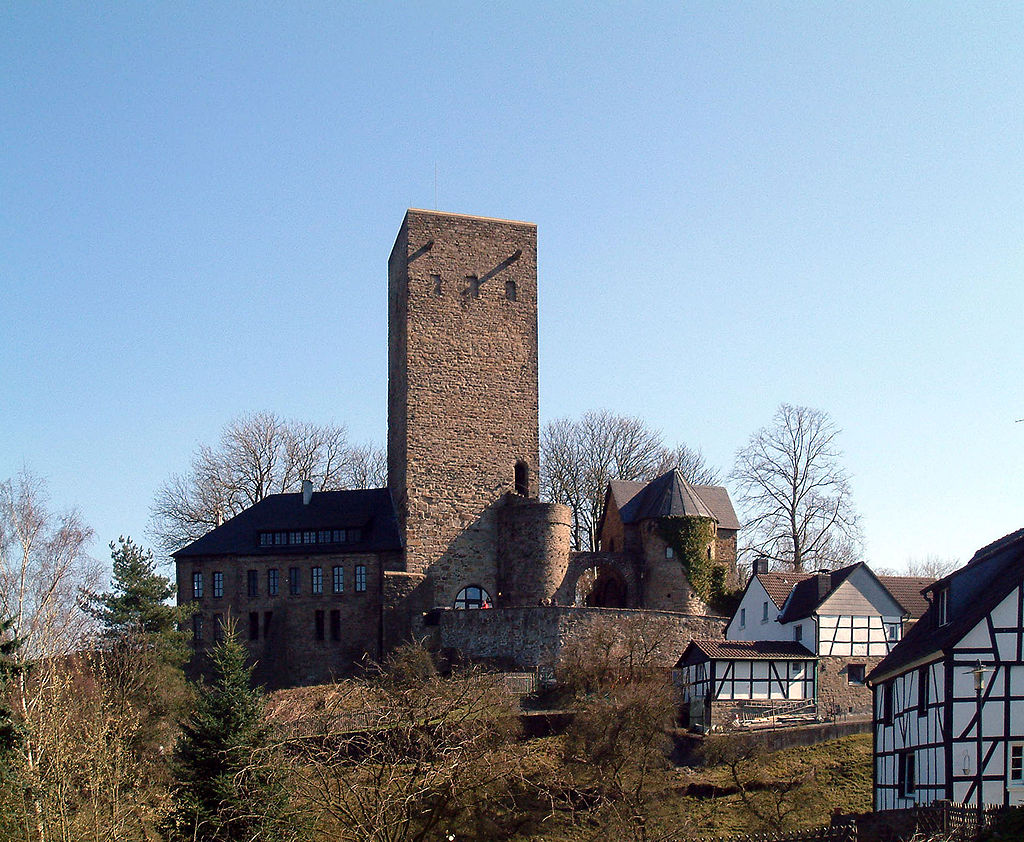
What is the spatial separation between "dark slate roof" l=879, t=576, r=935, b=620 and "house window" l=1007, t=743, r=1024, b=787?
A: 40.9 feet

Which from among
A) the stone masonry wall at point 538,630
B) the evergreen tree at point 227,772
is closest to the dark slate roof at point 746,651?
the stone masonry wall at point 538,630

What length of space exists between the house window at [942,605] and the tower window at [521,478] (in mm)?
19705

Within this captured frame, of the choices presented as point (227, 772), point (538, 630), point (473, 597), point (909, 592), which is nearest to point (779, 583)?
point (909, 592)

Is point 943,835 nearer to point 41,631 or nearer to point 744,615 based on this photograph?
point 41,631

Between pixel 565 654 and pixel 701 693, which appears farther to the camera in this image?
pixel 565 654

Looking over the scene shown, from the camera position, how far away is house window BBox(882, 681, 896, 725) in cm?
2423

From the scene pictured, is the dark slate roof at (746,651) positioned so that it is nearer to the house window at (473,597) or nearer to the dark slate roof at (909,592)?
the dark slate roof at (909,592)

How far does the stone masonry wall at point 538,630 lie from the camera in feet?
119

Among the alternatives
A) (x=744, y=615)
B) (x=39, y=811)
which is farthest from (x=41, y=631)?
(x=744, y=615)

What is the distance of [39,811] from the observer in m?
17.0

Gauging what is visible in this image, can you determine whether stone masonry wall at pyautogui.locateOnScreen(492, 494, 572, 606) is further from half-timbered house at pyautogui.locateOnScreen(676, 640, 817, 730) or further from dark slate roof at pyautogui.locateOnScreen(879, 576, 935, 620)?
dark slate roof at pyautogui.locateOnScreen(879, 576, 935, 620)

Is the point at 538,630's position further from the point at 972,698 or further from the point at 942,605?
the point at 972,698

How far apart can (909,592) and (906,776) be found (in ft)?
39.5

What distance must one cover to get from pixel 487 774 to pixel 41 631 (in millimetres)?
12176
